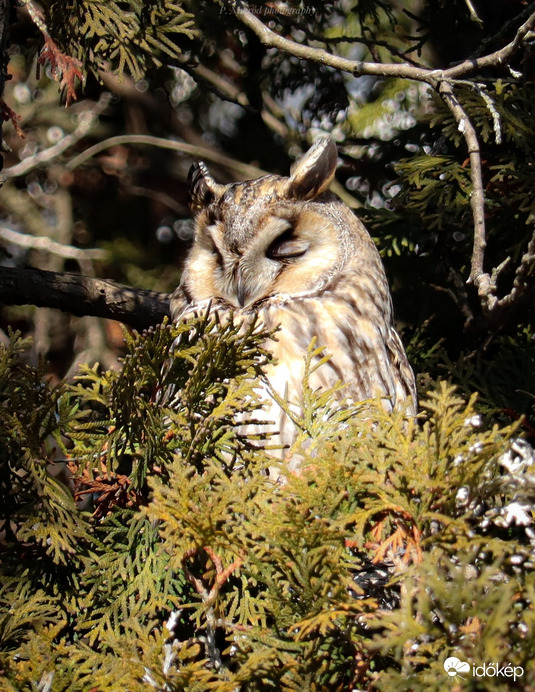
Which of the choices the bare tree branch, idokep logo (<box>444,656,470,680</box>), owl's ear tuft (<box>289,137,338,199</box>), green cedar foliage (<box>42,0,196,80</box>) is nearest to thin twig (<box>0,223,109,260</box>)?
the bare tree branch

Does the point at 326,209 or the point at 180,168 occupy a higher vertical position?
the point at 326,209

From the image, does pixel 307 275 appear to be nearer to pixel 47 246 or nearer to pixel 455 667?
pixel 455 667

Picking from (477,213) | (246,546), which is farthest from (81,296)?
(246,546)

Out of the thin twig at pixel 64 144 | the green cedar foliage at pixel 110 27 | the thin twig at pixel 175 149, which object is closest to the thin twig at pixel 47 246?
the thin twig at pixel 64 144

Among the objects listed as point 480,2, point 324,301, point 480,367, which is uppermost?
point 480,2

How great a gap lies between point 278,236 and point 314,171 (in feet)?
0.80

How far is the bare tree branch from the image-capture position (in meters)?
2.59

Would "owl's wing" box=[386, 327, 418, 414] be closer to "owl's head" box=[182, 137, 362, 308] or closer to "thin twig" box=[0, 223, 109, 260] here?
"owl's head" box=[182, 137, 362, 308]

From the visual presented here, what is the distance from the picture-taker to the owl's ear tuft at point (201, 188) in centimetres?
251

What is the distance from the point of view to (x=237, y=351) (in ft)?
4.87

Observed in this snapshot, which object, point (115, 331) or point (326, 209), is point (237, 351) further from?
point (115, 331)

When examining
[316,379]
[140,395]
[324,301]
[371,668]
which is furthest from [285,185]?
[371,668]

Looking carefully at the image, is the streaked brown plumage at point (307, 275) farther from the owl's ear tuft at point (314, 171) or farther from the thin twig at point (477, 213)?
the thin twig at point (477, 213)

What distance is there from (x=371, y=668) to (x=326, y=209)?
5.12ft
